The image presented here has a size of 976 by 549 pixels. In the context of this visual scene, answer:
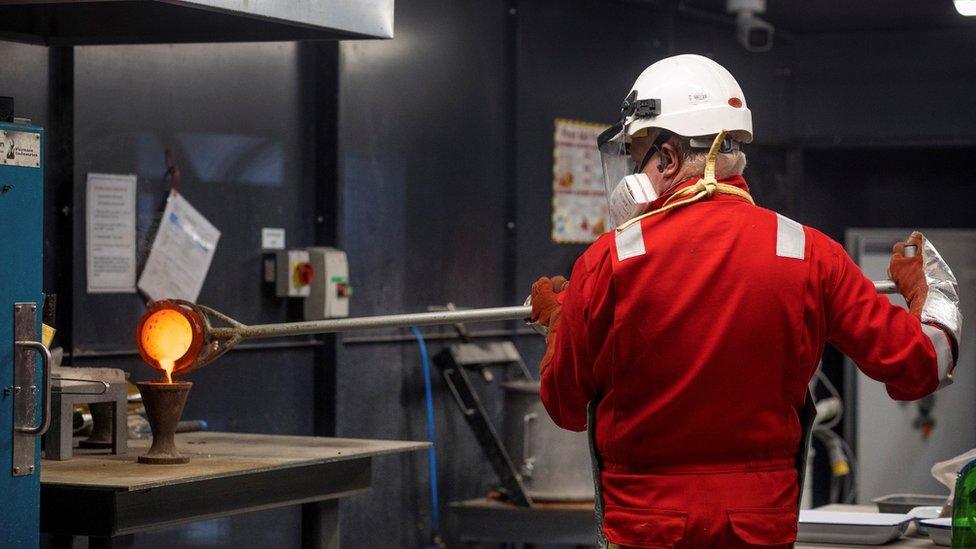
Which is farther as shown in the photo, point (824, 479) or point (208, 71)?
point (824, 479)

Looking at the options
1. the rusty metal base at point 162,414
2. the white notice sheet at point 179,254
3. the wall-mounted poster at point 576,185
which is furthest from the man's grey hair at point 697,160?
the wall-mounted poster at point 576,185

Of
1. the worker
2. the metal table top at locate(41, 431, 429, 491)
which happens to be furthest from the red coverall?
the metal table top at locate(41, 431, 429, 491)

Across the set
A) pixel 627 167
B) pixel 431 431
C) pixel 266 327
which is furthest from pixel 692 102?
pixel 431 431

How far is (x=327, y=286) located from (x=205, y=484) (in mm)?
1951

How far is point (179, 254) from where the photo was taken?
4.75m

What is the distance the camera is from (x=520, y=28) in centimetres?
648

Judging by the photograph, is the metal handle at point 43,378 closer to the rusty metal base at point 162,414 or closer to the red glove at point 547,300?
the rusty metal base at point 162,414

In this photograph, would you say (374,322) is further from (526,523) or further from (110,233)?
(526,523)

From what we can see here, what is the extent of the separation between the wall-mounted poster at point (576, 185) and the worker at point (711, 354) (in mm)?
3913

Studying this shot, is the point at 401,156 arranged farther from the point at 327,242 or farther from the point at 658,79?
the point at 658,79

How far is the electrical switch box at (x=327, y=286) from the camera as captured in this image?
5.27 metres

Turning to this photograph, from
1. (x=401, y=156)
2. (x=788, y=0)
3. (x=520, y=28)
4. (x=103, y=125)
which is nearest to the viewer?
(x=103, y=125)

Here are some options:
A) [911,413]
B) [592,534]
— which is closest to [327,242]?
[592,534]

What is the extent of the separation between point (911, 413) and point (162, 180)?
15.8ft
